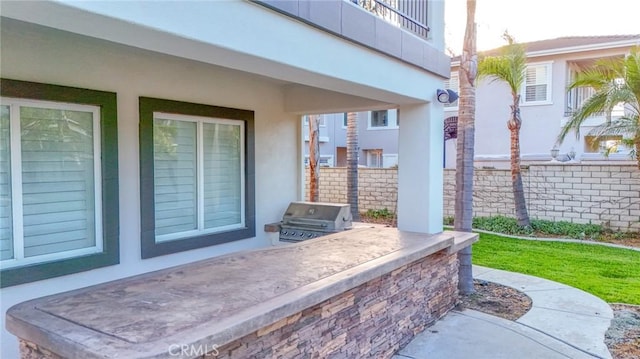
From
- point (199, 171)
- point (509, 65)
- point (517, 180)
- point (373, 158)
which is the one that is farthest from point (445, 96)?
point (373, 158)

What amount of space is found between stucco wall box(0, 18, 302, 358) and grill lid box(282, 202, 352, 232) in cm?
37

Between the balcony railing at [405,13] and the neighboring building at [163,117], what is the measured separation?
7 cm

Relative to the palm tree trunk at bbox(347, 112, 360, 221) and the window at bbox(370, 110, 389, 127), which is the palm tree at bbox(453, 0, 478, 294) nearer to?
the palm tree trunk at bbox(347, 112, 360, 221)

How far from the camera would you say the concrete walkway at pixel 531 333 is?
4945 millimetres

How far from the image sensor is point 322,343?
12.5 feet

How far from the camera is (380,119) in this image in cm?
2405

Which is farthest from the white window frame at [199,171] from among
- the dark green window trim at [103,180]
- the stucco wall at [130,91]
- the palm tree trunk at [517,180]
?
the palm tree trunk at [517,180]

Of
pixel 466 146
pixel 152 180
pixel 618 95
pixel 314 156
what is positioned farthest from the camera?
pixel 314 156

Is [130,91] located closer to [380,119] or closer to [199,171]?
[199,171]

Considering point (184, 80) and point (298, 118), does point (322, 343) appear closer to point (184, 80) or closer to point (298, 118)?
point (184, 80)

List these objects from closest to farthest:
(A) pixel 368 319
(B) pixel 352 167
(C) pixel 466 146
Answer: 1. (A) pixel 368 319
2. (C) pixel 466 146
3. (B) pixel 352 167

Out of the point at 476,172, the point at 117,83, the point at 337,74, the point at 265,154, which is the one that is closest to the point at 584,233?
the point at 476,172

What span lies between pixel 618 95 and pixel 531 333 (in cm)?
816

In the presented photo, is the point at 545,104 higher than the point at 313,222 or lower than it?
higher
